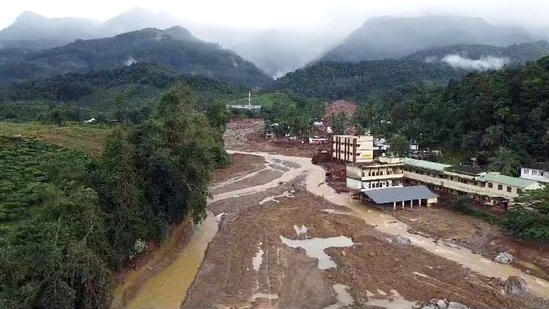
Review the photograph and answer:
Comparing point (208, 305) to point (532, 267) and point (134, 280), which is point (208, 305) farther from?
point (532, 267)

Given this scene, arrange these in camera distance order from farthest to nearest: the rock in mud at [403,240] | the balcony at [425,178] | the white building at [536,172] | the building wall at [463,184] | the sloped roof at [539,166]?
the balcony at [425,178]
the sloped roof at [539,166]
the white building at [536,172]
the building wall at [463,184]
the rock in mud at [403,240]

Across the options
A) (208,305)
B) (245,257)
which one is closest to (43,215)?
(208,305)

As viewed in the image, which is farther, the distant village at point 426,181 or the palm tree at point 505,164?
the palm tree at point 505,164

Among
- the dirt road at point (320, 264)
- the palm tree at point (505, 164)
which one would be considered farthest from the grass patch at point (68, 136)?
the palm tree at point (505, 164)

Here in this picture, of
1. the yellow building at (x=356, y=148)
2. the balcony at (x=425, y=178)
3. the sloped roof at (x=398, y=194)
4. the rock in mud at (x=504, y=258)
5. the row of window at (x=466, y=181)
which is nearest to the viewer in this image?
the rock in mud at (x=504, y=258)

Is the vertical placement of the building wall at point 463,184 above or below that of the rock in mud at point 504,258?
above

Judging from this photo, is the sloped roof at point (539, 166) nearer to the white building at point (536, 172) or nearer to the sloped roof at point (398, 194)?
the white building at point (536, 172)

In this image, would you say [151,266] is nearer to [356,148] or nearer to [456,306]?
[456,306]

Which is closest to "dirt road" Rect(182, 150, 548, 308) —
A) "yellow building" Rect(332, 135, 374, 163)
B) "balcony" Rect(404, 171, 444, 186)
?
"balcony" Rect(404, 171, 444, 186)
